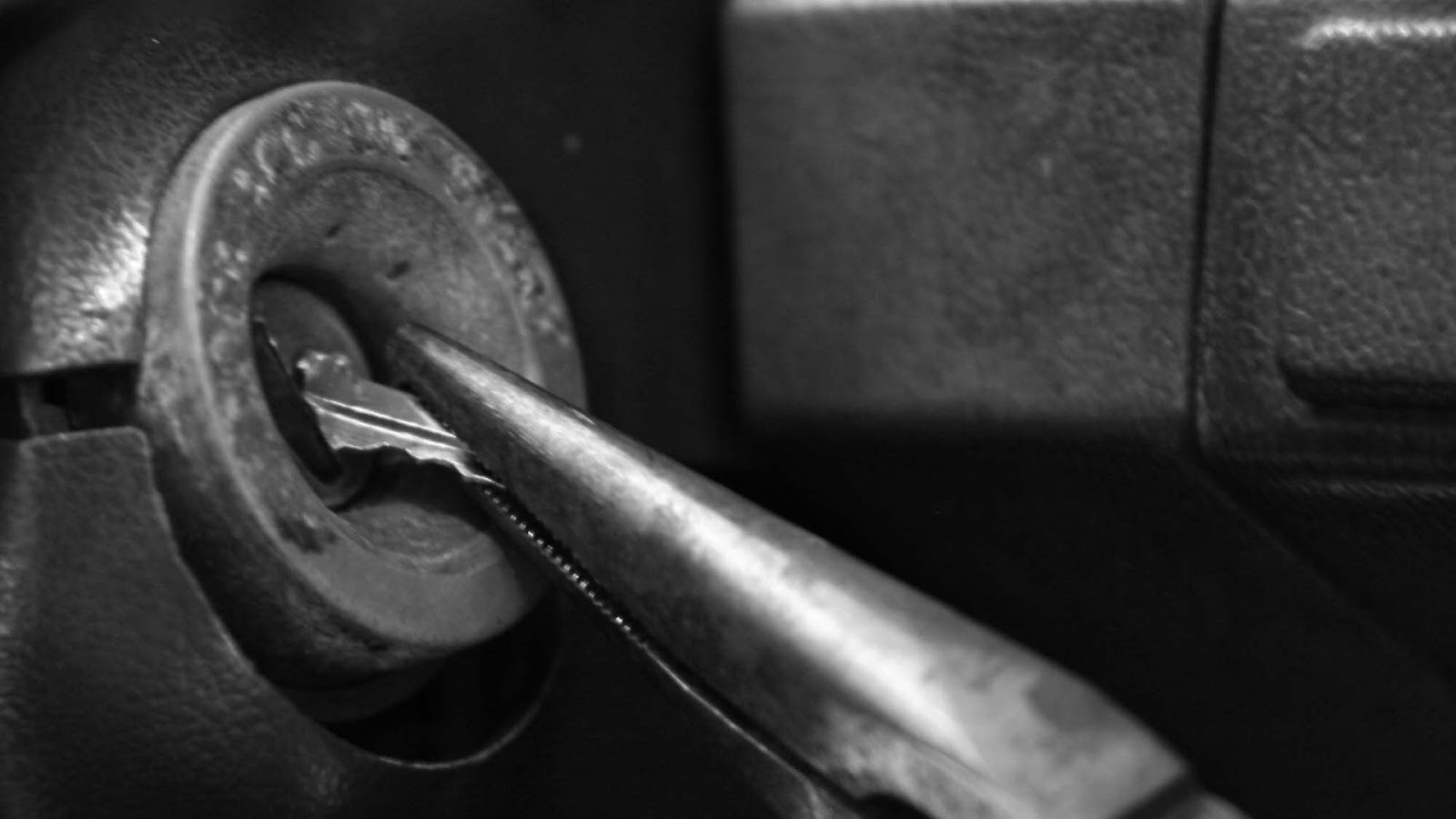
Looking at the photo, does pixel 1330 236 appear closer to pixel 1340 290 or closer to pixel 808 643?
pixel 1340 290

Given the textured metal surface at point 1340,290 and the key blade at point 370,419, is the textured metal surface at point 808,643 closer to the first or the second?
the key blade at point 370,419

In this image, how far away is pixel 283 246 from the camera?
1.58 feet

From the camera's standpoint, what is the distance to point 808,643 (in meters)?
0.36

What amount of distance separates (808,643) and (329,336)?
242 mm

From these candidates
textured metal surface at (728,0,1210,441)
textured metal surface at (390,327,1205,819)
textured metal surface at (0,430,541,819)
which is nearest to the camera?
textured metal surface at (390,327,1205,819)

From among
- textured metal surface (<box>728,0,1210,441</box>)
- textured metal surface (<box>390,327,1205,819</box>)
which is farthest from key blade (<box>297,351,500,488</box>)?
textured metal surface (<box>728,0,1210,441</box>)

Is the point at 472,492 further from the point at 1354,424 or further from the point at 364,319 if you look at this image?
the point at 1354,424

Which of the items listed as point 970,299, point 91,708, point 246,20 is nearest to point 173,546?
point 91,708

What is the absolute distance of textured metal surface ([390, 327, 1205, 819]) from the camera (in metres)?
0.31

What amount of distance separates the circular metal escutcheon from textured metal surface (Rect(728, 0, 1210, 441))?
0.12 metres

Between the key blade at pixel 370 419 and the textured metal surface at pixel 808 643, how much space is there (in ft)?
0.04

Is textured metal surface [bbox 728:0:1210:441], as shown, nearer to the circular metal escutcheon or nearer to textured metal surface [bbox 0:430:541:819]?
the circular metal escutcheon

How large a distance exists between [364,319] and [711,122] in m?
0.21

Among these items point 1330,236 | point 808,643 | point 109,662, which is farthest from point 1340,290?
point 109,662
